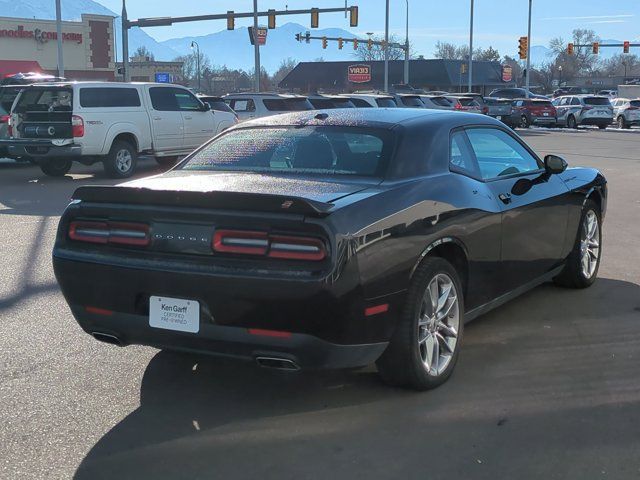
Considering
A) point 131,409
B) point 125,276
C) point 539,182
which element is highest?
point 539,182

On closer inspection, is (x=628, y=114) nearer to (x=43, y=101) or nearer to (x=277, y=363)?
(x=43, y=101)

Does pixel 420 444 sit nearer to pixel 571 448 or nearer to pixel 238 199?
pixel 571 448

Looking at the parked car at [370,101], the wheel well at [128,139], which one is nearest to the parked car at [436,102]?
the parked car at [370,101]

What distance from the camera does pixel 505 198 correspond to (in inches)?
202

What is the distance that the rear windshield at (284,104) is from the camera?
69.5 ft

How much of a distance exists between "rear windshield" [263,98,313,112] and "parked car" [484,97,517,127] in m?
17.8

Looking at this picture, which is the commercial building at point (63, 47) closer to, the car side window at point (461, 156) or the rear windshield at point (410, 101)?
the rear windshield at point (410, 101)

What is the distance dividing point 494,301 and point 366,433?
172 centimetres

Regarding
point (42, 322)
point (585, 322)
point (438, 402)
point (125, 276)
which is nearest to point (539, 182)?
point (585, 322)

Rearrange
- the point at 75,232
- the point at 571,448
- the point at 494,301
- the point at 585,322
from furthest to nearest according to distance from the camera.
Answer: the point at 585,322 < the point at 494,301 < the point at 75,232 < the point at 571,448

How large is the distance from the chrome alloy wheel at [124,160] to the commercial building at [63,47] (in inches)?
1520

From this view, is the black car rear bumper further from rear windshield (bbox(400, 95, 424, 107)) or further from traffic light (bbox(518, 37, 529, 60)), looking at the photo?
traffic light (bbox(518, 37, 529, 60))

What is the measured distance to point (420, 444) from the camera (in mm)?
3658

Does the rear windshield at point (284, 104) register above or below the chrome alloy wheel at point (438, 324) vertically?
above
